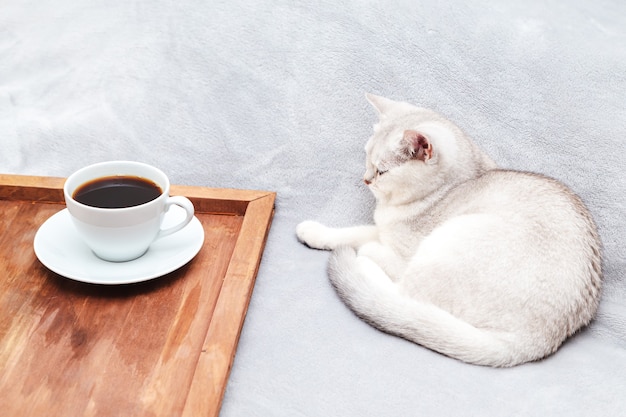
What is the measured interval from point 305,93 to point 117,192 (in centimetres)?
50

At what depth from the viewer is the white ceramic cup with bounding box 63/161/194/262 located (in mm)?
909

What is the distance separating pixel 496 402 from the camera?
0.87m

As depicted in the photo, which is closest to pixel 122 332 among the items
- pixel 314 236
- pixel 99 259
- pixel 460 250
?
pixel 99 259

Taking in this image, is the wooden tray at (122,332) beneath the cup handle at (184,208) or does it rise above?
beneath

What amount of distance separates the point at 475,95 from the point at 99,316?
2.65ft

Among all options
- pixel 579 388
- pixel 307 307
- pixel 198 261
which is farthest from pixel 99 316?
pixel 579 388

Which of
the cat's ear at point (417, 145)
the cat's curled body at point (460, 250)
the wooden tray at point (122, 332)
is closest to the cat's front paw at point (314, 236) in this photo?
the cat's curled body at point (460, 250)

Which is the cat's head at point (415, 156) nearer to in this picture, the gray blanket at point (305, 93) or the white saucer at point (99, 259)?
the gray blanket at point (305, 93)

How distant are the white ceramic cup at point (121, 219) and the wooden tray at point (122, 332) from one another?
0.06 metres

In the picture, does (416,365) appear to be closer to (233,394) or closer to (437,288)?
(437,288)

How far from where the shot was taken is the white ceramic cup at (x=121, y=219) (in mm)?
909

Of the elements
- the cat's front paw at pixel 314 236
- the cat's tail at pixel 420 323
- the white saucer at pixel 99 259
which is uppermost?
the cat's tail at pixel 420 323

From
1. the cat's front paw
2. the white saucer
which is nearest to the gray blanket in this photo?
the cat's front paw

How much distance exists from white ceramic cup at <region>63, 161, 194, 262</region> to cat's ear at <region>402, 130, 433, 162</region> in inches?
15.1
